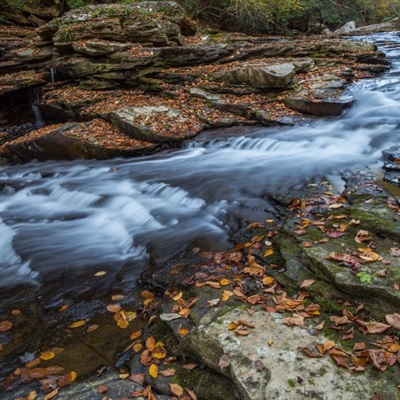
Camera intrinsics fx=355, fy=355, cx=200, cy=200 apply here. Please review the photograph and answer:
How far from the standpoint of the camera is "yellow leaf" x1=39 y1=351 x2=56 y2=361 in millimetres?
3234

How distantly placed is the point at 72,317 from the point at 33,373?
28.6 inches

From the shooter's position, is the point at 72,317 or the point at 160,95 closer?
the point at 72,317

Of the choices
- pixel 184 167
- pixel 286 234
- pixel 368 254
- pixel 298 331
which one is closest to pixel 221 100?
pixel 184 167

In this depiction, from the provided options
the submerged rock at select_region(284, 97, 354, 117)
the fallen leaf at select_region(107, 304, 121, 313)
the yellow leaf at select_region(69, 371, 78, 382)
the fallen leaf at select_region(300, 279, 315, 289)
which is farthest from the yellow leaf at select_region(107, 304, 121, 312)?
the submerged rock at select_region(284, 97, 354, 117)

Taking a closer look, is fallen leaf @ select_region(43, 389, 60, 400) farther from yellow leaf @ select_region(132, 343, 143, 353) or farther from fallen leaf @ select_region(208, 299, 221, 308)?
fallen leaf @ select_region(208, 299, 221, 308)

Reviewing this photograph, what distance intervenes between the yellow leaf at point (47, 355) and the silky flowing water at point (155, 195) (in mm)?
755

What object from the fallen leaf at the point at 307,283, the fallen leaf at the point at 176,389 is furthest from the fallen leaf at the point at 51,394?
the fallen leaf at the point at 307,283

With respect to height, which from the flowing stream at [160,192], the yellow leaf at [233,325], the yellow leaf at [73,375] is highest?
the yellow leaf at [233,325]

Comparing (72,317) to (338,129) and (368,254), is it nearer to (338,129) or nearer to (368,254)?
(368,254)

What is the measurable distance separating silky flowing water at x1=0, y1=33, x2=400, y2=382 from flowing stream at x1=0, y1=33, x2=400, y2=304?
2cm

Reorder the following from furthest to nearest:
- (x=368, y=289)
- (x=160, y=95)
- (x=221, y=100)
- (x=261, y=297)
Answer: (x=160, y=95), (x=221, y=100), (x=261, y=297), (x=368, y=289)

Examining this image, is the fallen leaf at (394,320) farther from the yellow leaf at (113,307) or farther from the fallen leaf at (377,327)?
the yellow leaf at (113,307)

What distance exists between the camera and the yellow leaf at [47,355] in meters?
3.23

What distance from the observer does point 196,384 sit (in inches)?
108
